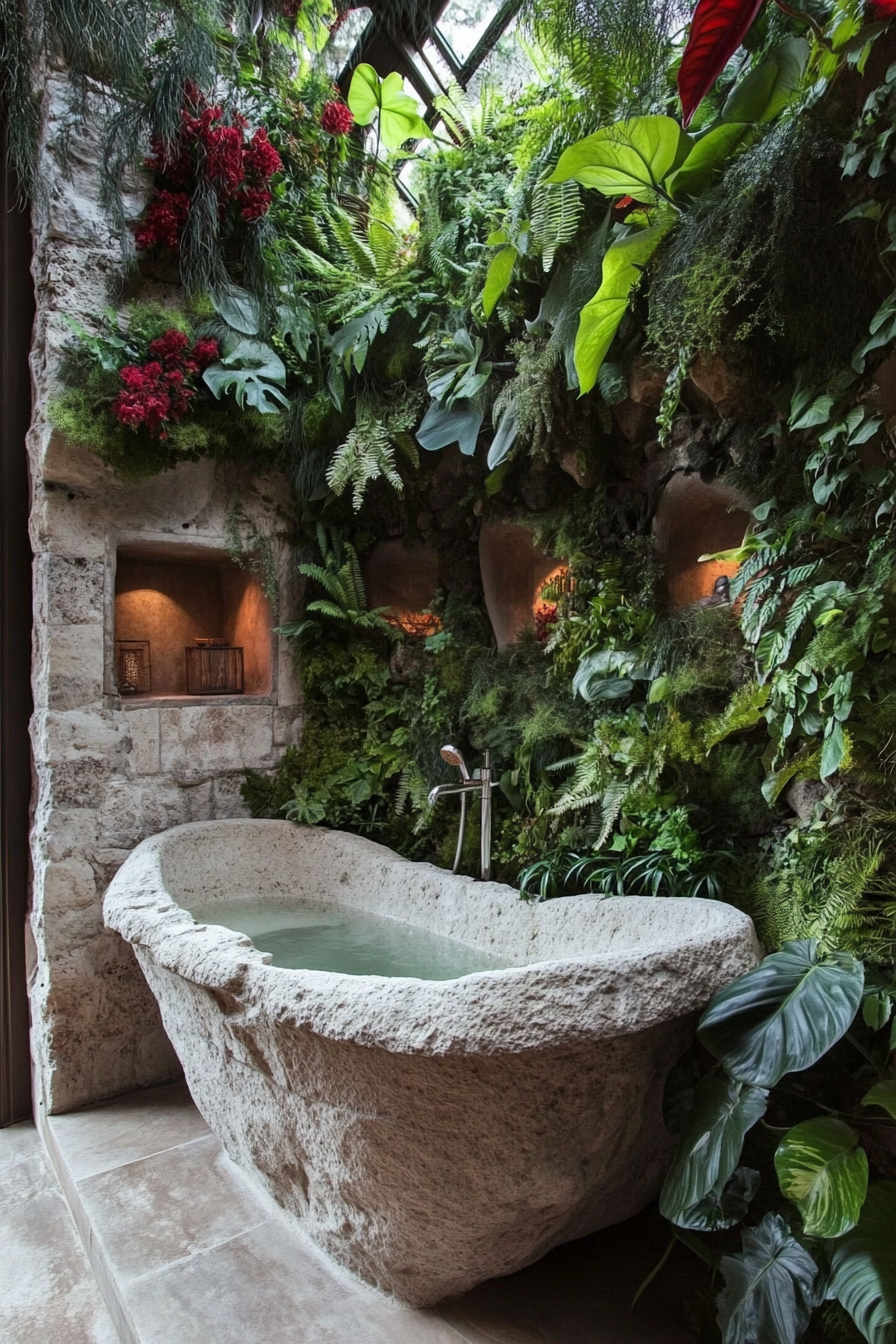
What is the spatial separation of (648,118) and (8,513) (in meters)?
2.42

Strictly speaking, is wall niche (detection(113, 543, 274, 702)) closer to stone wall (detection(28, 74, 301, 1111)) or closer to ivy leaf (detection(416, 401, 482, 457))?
stone wall (detection(28, 74, 301, 1111))

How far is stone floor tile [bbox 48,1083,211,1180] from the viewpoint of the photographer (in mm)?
2354

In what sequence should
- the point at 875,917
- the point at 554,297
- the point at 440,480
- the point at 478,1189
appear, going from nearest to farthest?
1. the point at 478,1189
2. the point at 875,917
3. the point at 554,297
4. the point at 440,480

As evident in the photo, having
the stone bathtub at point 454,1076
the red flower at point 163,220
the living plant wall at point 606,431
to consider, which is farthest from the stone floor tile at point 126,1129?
the red flower at point 163,220

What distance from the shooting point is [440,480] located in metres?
3.02

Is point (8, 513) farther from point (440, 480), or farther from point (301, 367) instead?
point (440, 480)

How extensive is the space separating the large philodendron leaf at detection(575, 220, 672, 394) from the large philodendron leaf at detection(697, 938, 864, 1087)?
1.46m

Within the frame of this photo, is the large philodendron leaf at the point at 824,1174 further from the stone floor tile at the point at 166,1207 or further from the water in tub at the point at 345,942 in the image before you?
the stone floor tile at the point at 166,1207

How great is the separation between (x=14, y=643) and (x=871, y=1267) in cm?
299

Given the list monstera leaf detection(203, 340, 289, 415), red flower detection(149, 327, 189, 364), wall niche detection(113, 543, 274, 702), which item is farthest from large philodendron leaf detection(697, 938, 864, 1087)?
red flower detection(149, 327, 189, 364)

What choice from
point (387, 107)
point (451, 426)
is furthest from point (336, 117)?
point (451, 426)

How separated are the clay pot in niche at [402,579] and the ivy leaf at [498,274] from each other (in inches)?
44.8

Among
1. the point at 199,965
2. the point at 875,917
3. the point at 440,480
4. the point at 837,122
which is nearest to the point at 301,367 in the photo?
the point at 440,480

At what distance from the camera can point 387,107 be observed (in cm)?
306
